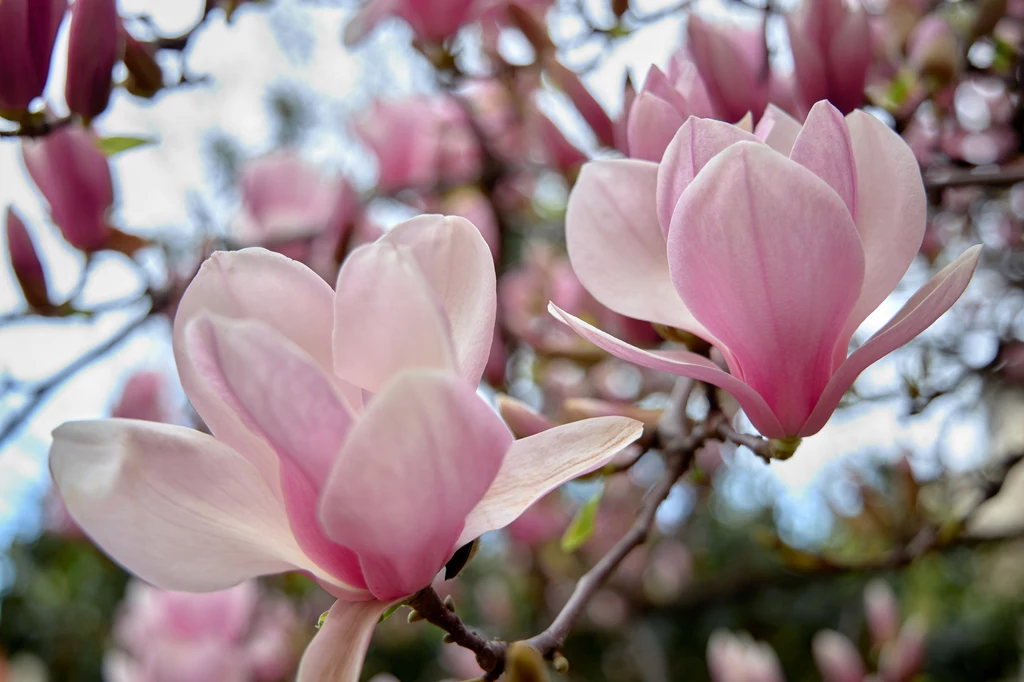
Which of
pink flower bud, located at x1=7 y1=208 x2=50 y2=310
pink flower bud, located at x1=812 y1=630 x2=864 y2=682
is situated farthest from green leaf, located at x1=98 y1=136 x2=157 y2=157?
pink flower bud, located at x1=812 y1=630 x2=864 y2=682

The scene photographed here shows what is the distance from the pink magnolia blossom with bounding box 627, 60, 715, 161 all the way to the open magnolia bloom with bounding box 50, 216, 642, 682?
0.17 meters

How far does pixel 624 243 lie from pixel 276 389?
0.24 m

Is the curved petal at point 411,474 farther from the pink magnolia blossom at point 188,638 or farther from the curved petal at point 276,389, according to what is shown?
the pink magnolia blossom at point 188,638

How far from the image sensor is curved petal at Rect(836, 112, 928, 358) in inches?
16.1

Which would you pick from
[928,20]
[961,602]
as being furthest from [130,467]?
[961,602]

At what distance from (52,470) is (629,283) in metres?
0.32

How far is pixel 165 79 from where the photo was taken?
0.73 metres

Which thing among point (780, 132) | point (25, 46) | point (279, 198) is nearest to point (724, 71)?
point (780, 132)

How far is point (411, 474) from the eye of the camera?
1.03 feet

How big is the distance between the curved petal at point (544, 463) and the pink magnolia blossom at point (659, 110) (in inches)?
8.3

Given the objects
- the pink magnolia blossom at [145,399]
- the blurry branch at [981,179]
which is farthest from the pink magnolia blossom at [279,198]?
the blurry branch at [981,179]

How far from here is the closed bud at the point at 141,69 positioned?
689 millimetres

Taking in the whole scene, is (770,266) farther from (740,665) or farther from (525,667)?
(740,665)

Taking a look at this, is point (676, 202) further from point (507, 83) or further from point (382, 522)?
point (507, 83)
